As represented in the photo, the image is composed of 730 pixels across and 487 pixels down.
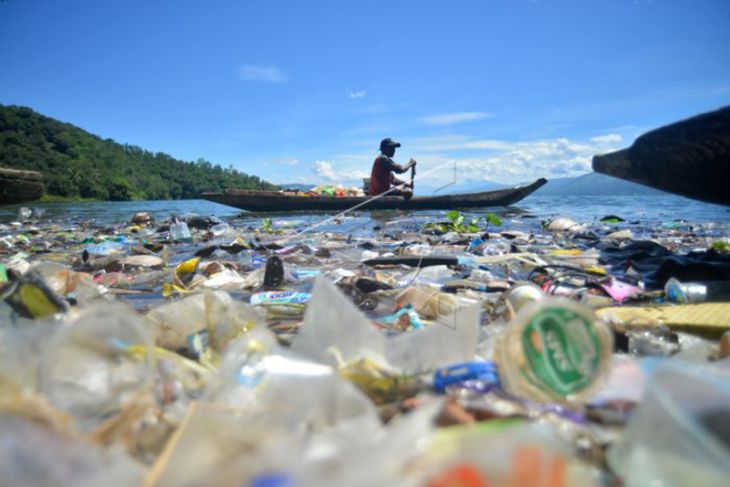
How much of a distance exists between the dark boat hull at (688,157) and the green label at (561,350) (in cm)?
297

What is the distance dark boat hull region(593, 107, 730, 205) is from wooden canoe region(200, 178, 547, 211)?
29.4 ft

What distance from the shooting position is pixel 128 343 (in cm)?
95

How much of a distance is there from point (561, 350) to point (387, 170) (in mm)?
12661

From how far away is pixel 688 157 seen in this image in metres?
3.26

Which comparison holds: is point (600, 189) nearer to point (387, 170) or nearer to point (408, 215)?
point (387, 170)

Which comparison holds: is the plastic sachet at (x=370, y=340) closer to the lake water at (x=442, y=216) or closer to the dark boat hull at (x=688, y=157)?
the dark boat hull at (x=688, y=157)

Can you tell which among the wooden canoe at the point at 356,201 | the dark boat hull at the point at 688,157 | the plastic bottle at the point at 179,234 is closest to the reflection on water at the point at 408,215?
the wooden canoe at the point at 356,201

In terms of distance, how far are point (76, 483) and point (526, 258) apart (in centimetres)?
376

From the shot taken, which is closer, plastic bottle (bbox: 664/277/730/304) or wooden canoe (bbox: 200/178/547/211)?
plastic bottle (bbox: 664/277/730/304)

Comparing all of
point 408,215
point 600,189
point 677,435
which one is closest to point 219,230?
point 408,215

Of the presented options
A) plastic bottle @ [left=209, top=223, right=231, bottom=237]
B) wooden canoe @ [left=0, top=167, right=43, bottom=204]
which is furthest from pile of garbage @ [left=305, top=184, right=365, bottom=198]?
wooden canoe @ [left=0, top=167, right=43, bottom=204]

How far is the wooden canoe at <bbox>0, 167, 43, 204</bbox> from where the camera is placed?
16.1 ft

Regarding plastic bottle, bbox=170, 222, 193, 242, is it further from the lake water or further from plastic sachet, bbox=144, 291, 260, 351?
plastic sachet, bbox=144, 291, 260, 351

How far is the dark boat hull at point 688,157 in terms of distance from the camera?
296 centimetres
